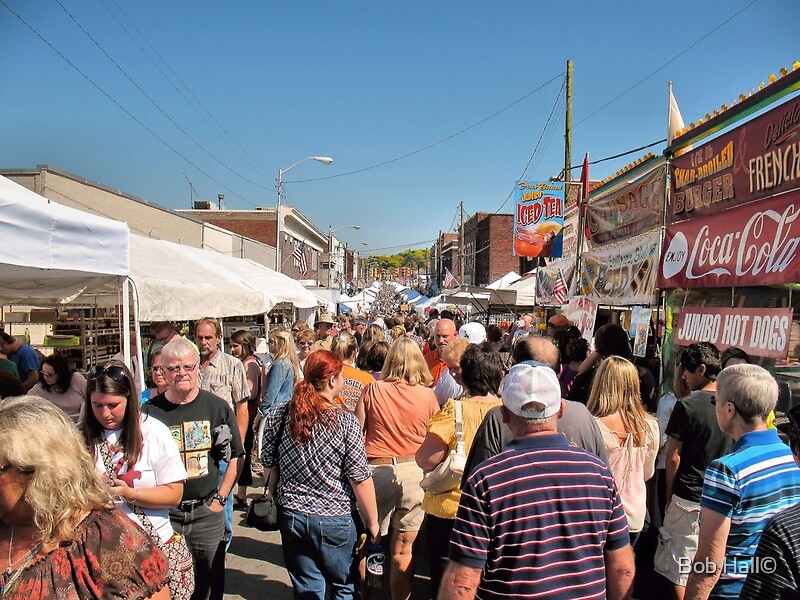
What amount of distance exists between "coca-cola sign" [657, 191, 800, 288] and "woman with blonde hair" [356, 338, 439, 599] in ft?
10.7

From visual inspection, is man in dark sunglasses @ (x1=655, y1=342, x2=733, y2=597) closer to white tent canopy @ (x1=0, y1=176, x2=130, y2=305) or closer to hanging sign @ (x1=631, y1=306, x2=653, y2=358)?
hanging sign @ (x1=631, y1=306, x2=653, y2=358)

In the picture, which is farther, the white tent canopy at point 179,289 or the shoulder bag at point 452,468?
the white tent canopy at point 179,289

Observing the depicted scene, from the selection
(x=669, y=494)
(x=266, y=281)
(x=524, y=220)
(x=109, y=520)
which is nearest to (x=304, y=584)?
(x=109, y=520)

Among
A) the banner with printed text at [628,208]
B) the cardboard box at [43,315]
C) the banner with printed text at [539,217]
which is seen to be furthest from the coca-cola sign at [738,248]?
the cardboard box at [43,315]

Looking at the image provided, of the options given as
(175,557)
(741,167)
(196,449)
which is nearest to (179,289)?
(196,449)

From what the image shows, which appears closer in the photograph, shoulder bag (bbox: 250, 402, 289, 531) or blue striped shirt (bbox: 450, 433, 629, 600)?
blue striped shirt (bbox: 450, 433, 629, 600)

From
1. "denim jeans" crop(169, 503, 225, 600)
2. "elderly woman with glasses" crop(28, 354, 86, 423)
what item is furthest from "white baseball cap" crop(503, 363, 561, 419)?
"elderly woman with glasses" crop(28, 354, 86, 423)

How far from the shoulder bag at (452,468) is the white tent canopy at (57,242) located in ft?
9.79

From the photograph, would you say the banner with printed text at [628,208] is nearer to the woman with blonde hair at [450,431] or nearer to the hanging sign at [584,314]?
the hanging sign at [584,314]

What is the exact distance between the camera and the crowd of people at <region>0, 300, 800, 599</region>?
1684mm

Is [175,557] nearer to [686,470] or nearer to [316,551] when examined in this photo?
[316,551]

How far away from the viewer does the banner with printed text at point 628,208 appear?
7652 mm

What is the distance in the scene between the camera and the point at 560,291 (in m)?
12.2

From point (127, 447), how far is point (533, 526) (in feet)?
6.42
